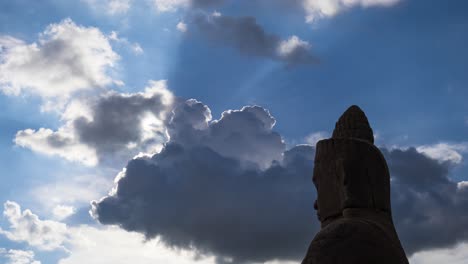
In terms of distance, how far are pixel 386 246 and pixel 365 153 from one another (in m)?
2.87

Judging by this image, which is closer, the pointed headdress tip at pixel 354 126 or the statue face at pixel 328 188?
the statue face at pixel 328 188

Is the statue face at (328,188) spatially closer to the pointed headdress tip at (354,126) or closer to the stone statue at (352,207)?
the stone statue at (352,207)

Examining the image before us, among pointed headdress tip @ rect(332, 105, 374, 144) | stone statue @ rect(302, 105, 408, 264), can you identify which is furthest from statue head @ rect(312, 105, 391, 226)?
pointed headdress tip @ rect(332, 105, 374, 144)

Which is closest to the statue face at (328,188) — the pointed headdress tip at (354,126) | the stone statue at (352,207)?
the stone statue at (352,207)

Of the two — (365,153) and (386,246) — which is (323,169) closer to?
(365,153)

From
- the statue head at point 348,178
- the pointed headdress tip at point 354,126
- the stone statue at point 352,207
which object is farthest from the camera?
the pointed headdress tip at point 354,126

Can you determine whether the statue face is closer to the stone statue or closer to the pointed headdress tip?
the stone statue

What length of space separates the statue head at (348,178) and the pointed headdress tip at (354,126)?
259cm

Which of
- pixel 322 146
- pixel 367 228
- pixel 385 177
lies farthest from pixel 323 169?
pixel 367 228

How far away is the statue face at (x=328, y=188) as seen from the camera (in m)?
12.4

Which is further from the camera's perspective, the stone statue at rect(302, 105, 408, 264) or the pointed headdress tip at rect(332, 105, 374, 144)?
the pointed headdress tip at rect(332, 105, 374, 144)

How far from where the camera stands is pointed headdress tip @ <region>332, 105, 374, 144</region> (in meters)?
15.6

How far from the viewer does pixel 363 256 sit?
388 inches

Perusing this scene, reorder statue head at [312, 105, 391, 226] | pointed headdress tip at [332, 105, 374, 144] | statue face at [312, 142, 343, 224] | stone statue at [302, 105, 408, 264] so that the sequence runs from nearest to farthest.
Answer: stone statue at [302, 105, 408, 264]
statue head at [312, 105, 391, 226]
statue face at [312, 142, 343, 224]
pointed headdress tip at [332, 105, 374, 144]
